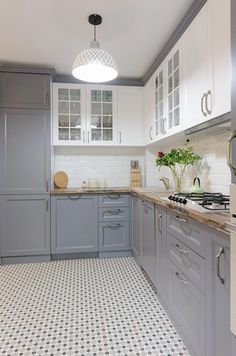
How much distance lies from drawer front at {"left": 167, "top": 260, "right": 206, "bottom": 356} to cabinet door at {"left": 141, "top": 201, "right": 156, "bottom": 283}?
45cm

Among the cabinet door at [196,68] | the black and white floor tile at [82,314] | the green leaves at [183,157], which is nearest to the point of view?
the black and white floor tile at [82,314]

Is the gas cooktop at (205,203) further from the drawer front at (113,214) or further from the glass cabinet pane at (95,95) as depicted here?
the glass cabinet pane at (95,95)

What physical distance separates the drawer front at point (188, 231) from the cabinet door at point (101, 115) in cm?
193

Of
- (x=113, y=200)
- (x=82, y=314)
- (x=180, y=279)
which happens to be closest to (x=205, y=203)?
(x=180, y=279)

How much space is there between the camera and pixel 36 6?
6.55 feet

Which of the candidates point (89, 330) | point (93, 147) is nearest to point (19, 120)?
point (93, 147)

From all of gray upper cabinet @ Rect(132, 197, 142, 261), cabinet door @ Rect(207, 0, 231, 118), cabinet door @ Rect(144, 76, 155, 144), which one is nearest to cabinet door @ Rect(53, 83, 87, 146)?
cabinet door @ Rect(144, 76, 155, 144)

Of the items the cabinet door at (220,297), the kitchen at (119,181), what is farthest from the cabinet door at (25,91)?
the cabinet door at (220,297)

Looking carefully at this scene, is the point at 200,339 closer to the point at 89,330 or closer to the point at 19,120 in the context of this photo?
the point at 89,330

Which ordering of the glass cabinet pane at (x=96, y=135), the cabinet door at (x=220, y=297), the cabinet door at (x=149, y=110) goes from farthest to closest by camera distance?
the glass cabinet pane at (x=96, y=135) < the cabinet door at (x=149, y=110) < the cabinet door at (x=220, y=297)

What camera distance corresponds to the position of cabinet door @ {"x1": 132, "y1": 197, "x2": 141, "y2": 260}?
2.90 metres

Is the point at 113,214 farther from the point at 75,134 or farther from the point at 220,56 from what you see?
the point at 220,56

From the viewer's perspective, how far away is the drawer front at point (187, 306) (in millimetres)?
1352

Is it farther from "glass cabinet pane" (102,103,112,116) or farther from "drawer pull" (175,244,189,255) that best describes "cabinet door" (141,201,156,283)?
"glass cabinet pane" (102,103,112,116)
